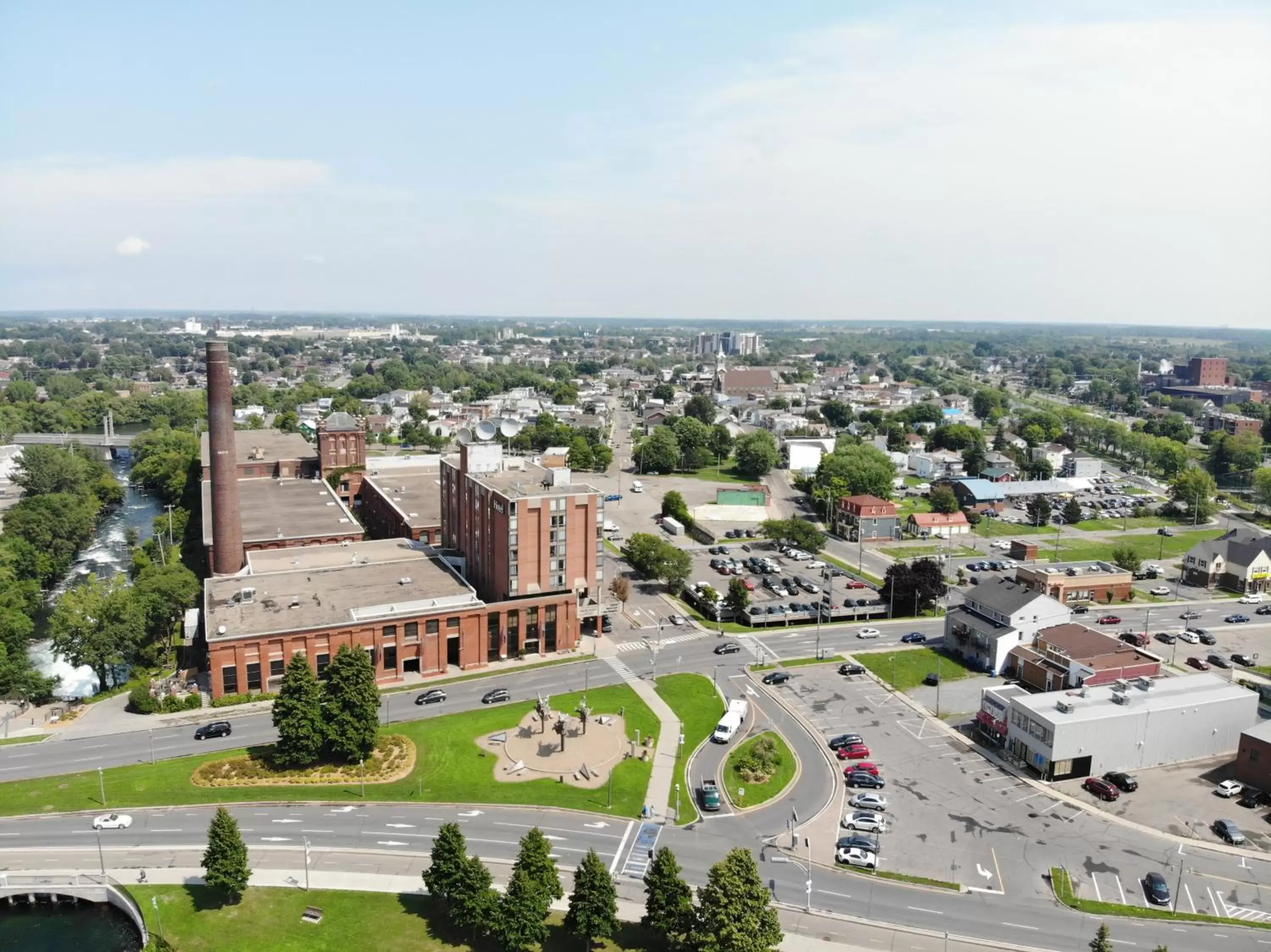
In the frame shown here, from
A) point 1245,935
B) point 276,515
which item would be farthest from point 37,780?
point 1245,935

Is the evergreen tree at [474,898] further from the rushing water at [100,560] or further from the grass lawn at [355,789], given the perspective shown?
the rushing water at [100,560]

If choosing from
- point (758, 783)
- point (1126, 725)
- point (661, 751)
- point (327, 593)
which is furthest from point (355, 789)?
point (1126, 725)

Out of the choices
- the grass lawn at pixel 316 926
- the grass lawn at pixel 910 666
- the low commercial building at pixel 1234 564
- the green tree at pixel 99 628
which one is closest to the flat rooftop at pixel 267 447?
the green tree at pixel 99 628

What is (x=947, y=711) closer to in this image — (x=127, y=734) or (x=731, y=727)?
(x=731, y=727)

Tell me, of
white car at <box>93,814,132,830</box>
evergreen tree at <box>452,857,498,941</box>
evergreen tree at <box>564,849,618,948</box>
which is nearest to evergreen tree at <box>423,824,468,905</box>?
evergreen tree at <box>452,857,498,941</box>

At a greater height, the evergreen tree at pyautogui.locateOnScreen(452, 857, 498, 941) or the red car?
the evergreen tree at pyautogui.locateOnScreen(452, 857, 498, 941)

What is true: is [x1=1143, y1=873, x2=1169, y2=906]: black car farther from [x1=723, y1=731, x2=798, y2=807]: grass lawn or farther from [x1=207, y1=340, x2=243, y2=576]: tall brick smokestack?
[x1=207, y1=340, x2=243, y2=576]: tall brick smokestack
